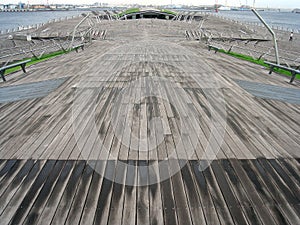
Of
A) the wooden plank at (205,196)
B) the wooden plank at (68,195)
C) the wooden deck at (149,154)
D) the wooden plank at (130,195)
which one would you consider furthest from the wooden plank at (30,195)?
the wooden plank at (205,196)

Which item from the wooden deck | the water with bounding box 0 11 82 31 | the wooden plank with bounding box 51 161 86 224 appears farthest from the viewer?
the water with bounding box 0 11 82 31

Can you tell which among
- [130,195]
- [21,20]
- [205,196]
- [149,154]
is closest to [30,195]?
[130,195]

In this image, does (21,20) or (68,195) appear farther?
(21,20)

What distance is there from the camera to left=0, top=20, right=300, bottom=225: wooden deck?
3.12m

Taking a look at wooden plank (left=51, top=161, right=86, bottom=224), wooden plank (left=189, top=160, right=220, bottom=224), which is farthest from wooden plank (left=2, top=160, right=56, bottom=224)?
wooden plank (left=189, top=160, right=220, bottom=224)

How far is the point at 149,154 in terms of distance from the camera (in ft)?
13.9

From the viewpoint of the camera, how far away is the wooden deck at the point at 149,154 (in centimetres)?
312

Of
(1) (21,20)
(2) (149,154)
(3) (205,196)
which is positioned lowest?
(1) (21,20)

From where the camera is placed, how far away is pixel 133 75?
898 centimetres

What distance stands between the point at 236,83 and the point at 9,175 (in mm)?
7984

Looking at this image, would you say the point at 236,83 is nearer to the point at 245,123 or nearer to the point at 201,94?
the point at 201,94

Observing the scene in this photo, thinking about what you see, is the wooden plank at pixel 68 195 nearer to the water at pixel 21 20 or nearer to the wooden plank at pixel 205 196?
the wooden plank at pixel 205 196

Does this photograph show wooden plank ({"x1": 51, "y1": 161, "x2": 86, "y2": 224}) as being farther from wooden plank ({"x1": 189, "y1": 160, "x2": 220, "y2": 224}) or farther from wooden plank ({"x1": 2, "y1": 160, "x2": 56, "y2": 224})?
wooden plank ({"x1": 189, "y1": 160, "x2": 220, "y2": 224})

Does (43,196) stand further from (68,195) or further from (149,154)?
(149,154)
